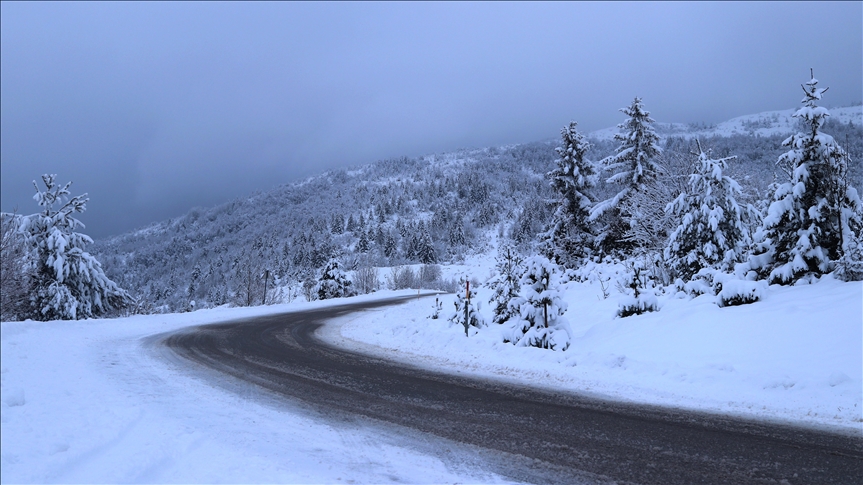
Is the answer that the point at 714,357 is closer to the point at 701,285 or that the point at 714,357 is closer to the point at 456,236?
the point at 701,285

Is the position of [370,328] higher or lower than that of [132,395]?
lower

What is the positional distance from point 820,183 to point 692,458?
1053 cm

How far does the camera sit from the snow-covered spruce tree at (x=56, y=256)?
19.7 metres

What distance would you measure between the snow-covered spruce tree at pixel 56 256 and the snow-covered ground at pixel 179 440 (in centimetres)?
1580

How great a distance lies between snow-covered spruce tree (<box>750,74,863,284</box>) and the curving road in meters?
7.94

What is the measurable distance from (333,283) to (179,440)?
38.9m

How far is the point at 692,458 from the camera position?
457 cm

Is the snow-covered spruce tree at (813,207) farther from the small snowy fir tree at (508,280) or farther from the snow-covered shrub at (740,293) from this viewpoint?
the small snowy fir tree at (508,280)

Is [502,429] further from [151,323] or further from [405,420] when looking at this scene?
[151,323]

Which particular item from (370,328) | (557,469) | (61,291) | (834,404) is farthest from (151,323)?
(834,404)

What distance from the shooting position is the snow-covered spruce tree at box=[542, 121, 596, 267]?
27719 mm

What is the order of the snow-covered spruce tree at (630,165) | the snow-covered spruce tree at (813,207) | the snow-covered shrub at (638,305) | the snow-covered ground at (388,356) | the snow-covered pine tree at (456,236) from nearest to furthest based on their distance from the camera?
the snow-covered ground at (388,356), the snow-covered spruce tree at (813,207), the snow-covered shrub at (638,305), the snow-covered spruce tree at (630,165), the snow-covered pine tree at (456,236)

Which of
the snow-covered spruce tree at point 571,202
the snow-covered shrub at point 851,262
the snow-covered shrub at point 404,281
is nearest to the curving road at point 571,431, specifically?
the snow-covered shrub at point 851,262

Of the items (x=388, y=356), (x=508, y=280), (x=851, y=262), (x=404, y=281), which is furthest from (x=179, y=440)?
(x=404, y=281)
